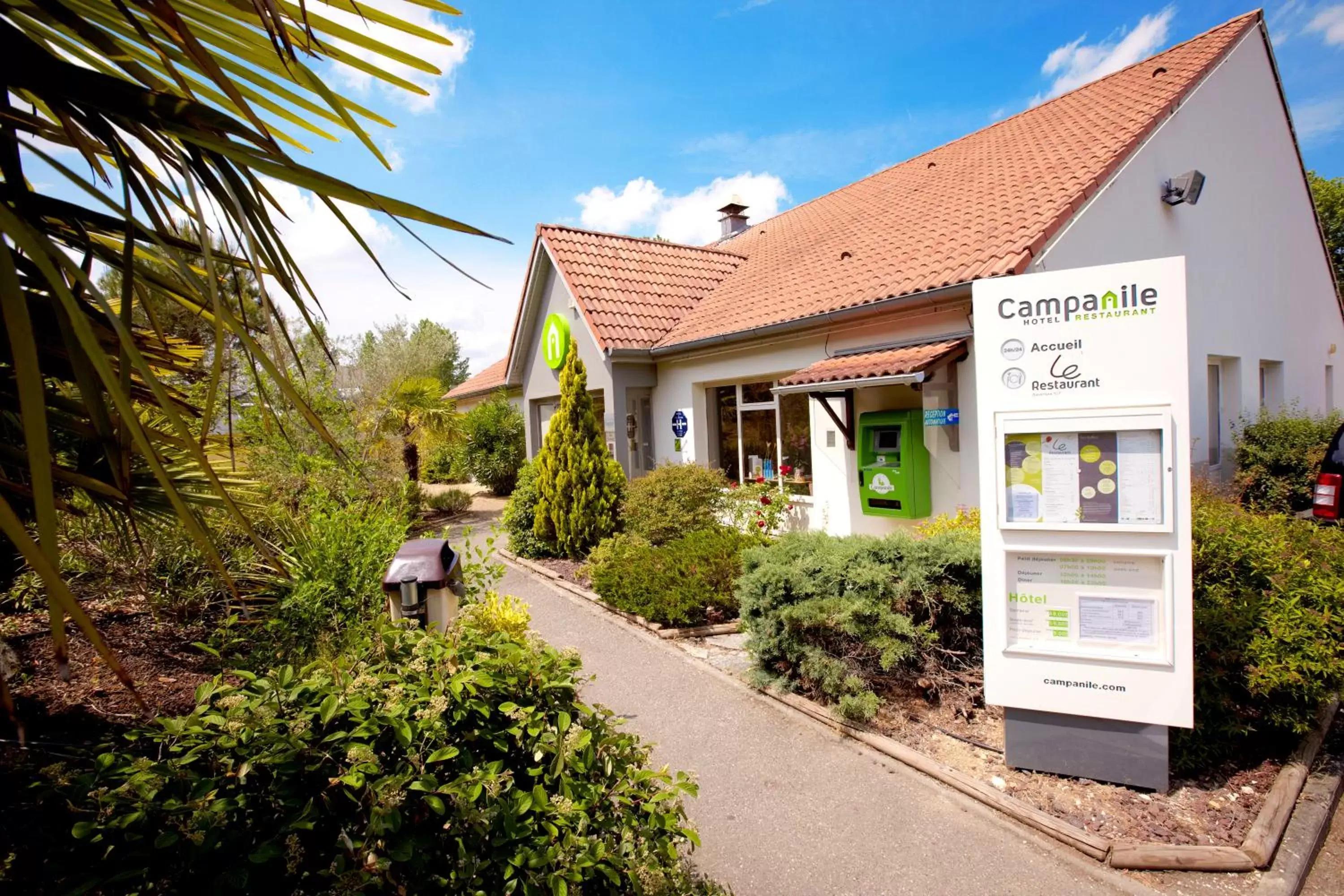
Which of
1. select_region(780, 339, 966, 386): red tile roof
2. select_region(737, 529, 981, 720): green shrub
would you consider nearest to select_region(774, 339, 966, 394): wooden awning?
select_region(780, 339, 966, 386): red tile roof

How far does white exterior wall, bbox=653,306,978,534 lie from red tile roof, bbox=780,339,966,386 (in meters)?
0.23

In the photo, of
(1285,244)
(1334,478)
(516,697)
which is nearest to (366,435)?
(516,697)

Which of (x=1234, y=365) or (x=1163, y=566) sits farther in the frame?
(x=1234, y=365)

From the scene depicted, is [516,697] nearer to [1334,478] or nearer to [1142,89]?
[1334,478]

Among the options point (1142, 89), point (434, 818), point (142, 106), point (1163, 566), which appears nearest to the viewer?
point (142, 106)

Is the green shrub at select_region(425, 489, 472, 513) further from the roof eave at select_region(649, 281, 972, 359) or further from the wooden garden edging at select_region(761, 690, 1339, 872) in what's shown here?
the wooden garden edging at select_region(761, 690, 1339, 872)

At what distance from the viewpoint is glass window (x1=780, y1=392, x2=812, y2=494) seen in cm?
982

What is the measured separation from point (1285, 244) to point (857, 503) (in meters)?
10.9

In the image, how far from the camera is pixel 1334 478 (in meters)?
6.74

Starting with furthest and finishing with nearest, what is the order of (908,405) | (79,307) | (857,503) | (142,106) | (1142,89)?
(1142,89) → (857,503) → (908,405) → (142,106) → (79,307)

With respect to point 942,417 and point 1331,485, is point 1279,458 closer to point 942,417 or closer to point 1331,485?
point 1331,485

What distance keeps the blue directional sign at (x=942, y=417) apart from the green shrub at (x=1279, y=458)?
20.3 ft

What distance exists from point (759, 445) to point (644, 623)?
4.66m

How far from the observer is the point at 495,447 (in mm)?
18875
